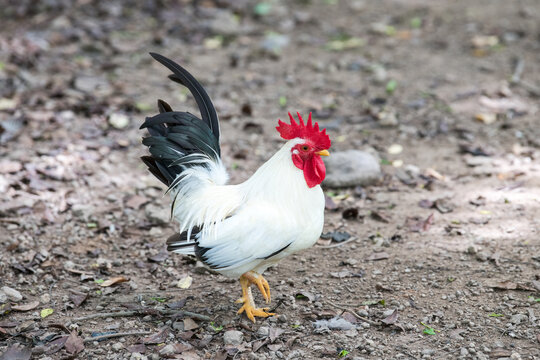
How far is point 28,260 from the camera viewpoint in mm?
4574

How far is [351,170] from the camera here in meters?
5.73

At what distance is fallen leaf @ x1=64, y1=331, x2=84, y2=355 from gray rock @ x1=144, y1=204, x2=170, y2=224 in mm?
1592

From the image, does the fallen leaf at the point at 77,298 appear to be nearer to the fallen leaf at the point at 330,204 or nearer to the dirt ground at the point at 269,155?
the dirt ground at the point at 269,155

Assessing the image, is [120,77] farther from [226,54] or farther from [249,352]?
[249,352]

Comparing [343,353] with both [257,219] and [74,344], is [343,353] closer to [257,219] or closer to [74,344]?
[257,219]

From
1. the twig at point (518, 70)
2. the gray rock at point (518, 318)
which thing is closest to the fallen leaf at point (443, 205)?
the gray rock at point (518, 318)

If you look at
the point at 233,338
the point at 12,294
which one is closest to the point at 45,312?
the point at 12,294

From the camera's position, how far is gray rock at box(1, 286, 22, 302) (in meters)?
4.12

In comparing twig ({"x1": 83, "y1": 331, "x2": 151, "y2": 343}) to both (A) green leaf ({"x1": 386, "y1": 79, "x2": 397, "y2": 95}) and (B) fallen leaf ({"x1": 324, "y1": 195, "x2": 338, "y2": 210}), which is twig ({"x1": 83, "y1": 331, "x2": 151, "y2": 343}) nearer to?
(B) fallen leaf ({"x1": 324, "y1": 195, "x2": 338, "y2": 210})

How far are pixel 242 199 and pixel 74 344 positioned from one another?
4.44 ft

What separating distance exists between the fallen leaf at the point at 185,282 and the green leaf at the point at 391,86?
408cm

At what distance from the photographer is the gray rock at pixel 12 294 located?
4.12 meters

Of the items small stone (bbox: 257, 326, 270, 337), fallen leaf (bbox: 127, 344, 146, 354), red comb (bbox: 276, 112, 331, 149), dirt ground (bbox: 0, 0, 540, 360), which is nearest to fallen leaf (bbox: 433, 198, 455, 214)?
dirt ground (bbox: 0, 0, 540, 360)

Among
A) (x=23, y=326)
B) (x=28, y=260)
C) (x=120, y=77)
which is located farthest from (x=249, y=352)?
(x=120, y=77)
